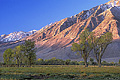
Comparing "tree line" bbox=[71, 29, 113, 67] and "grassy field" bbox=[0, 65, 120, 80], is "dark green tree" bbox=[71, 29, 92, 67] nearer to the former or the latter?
"tree line" bbox=[71, 29, 113, 67]

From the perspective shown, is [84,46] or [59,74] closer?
[59,74]

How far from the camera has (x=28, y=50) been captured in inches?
2739

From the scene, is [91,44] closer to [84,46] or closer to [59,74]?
[84,46]

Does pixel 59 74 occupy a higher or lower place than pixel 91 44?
lower

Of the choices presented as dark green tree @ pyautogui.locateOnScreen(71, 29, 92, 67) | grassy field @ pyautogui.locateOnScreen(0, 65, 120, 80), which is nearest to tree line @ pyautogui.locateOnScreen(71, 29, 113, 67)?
dark green tree @ pyautogui.locateOnScreen(71, 29, 92, 67)

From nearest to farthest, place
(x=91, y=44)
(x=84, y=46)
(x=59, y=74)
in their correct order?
(x=59, y=74)
(x=84, y=46)
(x=91, y=44)

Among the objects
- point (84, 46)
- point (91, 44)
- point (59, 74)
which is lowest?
point (59, 74)

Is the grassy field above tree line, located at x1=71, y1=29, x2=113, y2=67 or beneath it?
beneath

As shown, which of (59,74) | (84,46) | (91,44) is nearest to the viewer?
(59,74)

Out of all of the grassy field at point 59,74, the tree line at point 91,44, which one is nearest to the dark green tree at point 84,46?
the tree line at point 91,44

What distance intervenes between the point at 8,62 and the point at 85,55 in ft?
176

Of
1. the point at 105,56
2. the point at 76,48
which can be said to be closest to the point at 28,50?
the point at 76,48

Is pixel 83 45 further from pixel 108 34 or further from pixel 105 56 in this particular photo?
pixel 105 56

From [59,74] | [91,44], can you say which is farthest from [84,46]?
[59,74]
